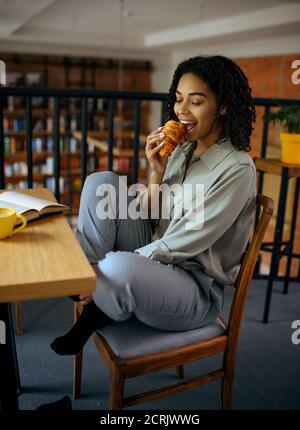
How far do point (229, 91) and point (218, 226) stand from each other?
419mm

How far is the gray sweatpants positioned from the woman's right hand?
15 centimetres

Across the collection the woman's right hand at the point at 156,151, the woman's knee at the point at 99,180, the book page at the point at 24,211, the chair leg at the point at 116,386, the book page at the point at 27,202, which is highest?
the woman's right hand at the point at 156,151

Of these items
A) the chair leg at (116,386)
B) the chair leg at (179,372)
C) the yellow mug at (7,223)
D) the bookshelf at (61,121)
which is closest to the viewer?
the yellow mug at (7,223)

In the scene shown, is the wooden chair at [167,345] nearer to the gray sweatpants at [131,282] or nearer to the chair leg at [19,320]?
the gray sweatpants at [131,282]

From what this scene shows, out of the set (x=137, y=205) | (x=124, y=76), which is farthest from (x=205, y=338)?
(x=124, y=76)

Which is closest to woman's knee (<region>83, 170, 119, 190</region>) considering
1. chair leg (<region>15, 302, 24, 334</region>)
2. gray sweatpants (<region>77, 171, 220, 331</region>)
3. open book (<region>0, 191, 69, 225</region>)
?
gray sweatpants (<region>77, 171, 220, 331</region>)

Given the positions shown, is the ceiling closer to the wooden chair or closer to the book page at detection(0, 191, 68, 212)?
the book page at detection(0, 191, 68, 212)

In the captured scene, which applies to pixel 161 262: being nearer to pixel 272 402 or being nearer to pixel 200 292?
pixel 200 292

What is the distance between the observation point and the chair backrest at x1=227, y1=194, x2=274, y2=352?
117 centimetres

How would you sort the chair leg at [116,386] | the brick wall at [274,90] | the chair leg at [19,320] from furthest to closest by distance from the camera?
the brick wall at [274,90] < the chair leg at [19,320] < the chair leg at [116,386]

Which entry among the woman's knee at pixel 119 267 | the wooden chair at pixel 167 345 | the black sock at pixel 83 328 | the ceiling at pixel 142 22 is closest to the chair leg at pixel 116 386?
the wooden chair at pixel 167 345

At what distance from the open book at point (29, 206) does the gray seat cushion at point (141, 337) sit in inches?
14.1

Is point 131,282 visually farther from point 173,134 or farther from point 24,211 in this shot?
point 173,134

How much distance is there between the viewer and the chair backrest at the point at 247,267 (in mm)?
1175
